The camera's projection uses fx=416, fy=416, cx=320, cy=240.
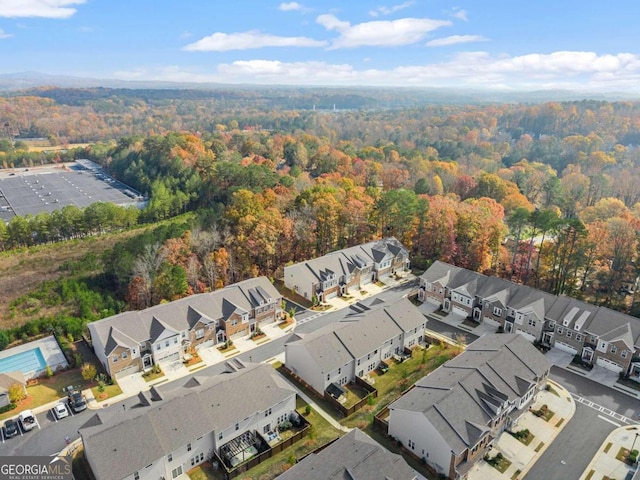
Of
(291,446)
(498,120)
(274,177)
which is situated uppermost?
(498,120)

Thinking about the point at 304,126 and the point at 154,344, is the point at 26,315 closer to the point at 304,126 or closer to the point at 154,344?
the point at 154,344

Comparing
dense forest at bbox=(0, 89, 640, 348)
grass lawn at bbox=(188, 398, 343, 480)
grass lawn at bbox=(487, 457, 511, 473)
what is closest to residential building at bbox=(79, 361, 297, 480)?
grass lawn at bbox=(188, 398, 343, 480)

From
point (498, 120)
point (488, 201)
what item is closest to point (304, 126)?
point (498, 120)

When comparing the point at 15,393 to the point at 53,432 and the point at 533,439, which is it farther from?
the point at 533,439

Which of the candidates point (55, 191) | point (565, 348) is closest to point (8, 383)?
point (565, 348)

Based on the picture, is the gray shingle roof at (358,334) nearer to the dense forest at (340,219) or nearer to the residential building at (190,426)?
the residential building at (190,426)

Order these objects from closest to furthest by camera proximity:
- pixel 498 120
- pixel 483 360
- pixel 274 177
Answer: pixel 483 360, pixel 274 177, pixel 498 120

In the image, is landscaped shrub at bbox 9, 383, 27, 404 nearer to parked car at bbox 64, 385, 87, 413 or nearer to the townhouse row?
parked car at bbox 64, 385, 87, 413
